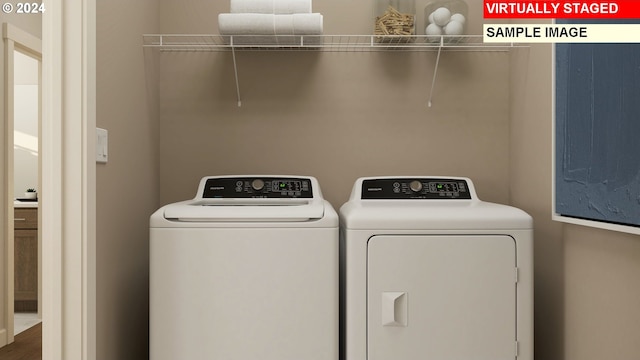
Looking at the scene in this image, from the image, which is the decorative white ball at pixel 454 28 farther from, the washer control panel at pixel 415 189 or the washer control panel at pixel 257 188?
the washer control panel at pixel 257 188

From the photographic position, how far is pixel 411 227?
1.70 m

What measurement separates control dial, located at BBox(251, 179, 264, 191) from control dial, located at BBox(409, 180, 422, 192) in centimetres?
61

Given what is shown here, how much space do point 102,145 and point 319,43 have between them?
1.08 m

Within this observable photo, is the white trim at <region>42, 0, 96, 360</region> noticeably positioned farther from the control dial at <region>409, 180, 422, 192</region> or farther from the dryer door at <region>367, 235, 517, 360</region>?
the control dial at <region>409, 180, 422, 192</region>

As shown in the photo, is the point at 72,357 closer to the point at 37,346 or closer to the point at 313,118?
the point at 313,118

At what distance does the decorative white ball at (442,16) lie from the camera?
222 centimetres

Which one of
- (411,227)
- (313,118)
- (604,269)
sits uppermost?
(313,118)

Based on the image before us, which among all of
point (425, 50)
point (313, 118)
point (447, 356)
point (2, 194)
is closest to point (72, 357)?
point (447, 356)

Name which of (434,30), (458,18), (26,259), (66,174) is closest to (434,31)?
(434,30)

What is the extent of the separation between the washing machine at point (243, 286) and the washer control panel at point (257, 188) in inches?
17.8

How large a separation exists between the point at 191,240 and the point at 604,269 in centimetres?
129

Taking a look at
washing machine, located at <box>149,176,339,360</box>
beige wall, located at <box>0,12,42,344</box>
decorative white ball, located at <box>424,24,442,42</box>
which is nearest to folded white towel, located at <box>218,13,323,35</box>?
decorative white ball, located at <box>424,24,442,42</box>

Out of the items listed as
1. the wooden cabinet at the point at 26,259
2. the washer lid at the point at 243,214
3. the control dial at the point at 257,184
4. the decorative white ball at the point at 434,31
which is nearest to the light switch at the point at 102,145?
the washer lid at the point at 243,214

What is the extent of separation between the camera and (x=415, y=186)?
212cm
